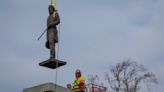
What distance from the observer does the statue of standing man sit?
13.8 m

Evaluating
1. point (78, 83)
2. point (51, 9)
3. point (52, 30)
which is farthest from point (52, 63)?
point (78, 83)

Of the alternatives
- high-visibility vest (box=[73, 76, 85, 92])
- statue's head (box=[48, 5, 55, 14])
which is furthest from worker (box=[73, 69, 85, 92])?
statue's head (box=[48, 5, 55, 14])

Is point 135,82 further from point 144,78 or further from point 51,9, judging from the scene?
point 51,9

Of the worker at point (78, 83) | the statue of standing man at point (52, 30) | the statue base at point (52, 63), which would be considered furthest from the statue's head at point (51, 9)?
the worker at point (78, 83)

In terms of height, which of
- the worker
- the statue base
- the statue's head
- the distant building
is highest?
the statue's head

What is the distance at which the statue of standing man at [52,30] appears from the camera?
45.3 ft

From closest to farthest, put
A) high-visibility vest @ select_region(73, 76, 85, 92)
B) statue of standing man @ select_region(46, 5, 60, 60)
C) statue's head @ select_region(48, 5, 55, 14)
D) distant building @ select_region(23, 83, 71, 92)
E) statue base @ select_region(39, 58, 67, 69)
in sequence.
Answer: distant building @ select_region(23, 83, 71, 92) → statue base @ select_region(39, 58, 67, 69) → statue of standing man @ select_region(46, 5, 60, 60) → statue's head @ select_region(48, 5, 55, 14) → high-visibility vest @ select_region(73, 76, 85, 92)

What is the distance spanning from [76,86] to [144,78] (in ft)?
106

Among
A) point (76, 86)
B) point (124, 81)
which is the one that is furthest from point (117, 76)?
point (76, 86)

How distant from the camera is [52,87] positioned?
12.8m

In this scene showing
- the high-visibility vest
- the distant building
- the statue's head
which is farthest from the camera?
the high-visibility vest

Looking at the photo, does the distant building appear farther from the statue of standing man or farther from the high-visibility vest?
the high-visibility vest

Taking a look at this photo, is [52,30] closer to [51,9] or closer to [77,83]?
[51,9]

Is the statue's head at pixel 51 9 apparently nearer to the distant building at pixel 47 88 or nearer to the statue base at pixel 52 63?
the statue base at pixel 52 63
